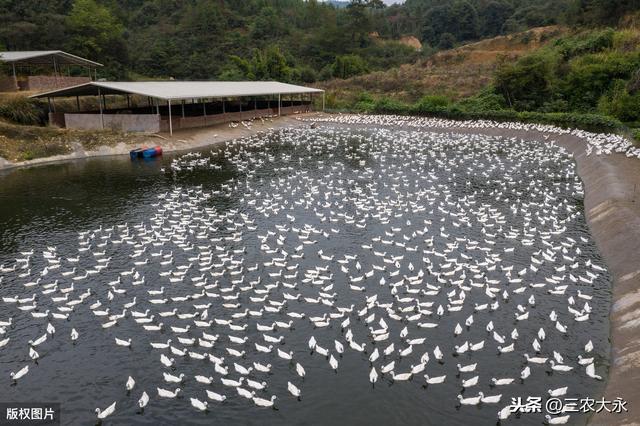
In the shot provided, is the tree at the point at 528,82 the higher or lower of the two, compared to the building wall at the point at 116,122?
higher

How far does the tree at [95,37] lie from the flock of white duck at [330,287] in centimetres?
6448

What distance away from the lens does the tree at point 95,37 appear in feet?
276

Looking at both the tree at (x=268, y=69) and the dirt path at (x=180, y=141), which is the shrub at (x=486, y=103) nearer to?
the dirt path at (x=180, y=141)

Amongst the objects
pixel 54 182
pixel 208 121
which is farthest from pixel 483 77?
pixel 54 182

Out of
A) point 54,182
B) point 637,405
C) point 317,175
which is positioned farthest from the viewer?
point 317,175

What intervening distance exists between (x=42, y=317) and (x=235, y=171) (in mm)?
23817

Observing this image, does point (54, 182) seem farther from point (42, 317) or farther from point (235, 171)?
point (42, 317)

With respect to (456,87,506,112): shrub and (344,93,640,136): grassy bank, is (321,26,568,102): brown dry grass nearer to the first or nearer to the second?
(344,93,640,136): grassy bank

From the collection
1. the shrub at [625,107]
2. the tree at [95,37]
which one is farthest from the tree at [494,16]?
the tree at [95,37]

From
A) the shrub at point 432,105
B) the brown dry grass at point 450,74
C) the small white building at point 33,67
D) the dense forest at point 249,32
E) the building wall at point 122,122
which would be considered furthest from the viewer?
the brown dry grass at point 450,74

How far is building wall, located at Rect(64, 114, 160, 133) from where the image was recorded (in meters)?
50.8

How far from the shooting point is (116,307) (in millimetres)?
18844

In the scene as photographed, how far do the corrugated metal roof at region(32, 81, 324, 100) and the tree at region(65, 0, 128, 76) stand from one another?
32656 mm

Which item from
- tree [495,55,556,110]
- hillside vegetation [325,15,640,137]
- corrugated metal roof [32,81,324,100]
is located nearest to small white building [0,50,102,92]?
corrugated metal roof [32,81,324,100]
